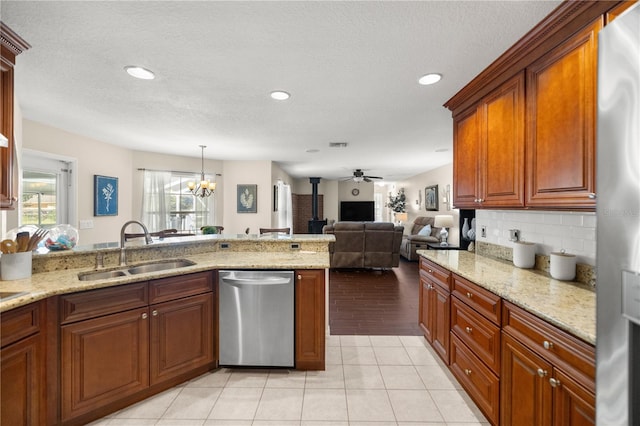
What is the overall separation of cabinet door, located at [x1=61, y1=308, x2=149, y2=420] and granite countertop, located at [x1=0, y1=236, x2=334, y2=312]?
0.76 feet

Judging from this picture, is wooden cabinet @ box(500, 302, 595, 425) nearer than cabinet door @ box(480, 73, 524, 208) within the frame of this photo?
Yes

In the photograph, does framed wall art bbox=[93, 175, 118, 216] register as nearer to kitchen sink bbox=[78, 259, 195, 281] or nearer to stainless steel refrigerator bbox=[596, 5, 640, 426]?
kitchen sink bbox=[78, 259, 195, 281]

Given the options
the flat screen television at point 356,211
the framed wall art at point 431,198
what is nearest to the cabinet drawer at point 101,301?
the framed wall art at point 431,198

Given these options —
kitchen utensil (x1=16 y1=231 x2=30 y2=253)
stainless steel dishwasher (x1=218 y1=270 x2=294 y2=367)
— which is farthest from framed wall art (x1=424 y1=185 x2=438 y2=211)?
kitchen utensil (x1=16 y1=231 x2=30 y2=253)

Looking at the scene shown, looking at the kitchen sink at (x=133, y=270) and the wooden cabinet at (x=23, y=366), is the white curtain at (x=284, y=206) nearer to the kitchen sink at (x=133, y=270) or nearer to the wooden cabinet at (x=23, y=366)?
the kitchen sink at (x=133, y=270)

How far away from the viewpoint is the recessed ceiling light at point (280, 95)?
2610 mm

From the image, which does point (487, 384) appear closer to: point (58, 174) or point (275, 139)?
point (275, 139)

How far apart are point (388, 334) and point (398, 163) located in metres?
4.45

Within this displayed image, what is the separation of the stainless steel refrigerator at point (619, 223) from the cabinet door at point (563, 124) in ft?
2.35

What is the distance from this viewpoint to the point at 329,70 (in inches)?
86.0

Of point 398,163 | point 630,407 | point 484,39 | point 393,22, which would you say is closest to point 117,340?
point 630,407

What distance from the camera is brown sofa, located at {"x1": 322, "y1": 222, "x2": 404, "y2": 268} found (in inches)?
228

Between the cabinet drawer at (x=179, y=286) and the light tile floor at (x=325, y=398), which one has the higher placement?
the cabinet drawer at (x=179, y=286)

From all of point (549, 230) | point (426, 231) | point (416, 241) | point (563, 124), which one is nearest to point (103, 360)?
point (563, 124)
